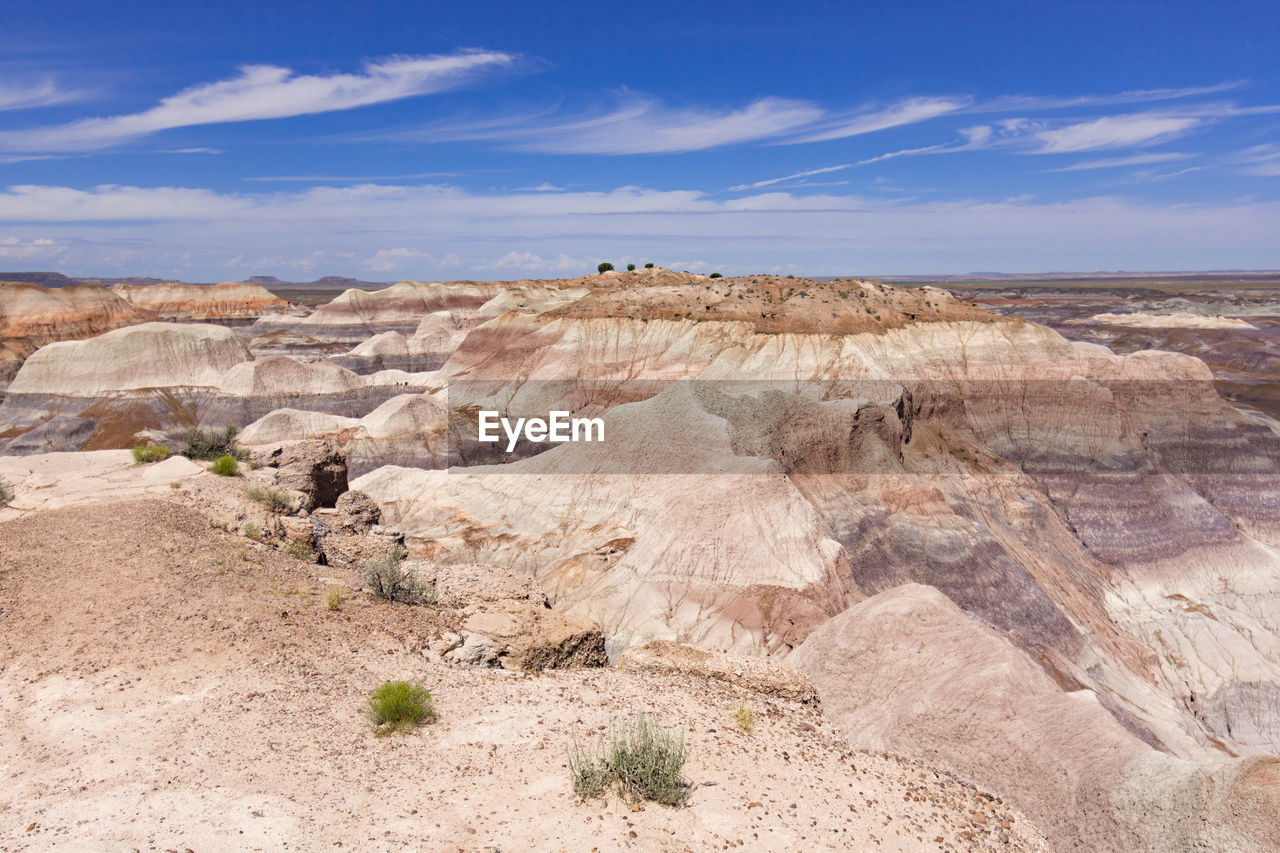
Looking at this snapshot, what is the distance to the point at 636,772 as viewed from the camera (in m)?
6.77

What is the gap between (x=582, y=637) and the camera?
1162 cm

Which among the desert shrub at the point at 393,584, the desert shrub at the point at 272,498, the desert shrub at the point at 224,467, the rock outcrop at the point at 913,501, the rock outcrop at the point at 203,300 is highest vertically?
the rock outcrop at the point at 203,300

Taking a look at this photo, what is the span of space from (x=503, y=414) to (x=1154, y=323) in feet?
291

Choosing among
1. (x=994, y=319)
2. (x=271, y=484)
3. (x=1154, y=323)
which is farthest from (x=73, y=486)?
(x=1154, y=323)

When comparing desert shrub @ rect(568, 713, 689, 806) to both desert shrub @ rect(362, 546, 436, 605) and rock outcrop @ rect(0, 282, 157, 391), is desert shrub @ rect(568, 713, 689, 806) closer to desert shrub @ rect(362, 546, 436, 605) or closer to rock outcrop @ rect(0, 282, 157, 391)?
desert shrub @ rect(362, 546, 436, 605)

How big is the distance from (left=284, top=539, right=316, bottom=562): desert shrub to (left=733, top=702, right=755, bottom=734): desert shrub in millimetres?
8029

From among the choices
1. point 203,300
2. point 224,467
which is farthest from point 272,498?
point 203,300

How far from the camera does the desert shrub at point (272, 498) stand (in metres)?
A: 13.8

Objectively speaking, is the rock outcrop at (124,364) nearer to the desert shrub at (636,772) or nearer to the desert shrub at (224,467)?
the desert shrub at (224,467)

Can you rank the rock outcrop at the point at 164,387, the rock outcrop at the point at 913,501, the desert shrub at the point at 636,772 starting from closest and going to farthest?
the desert shrub at the point at 636,772 < the rock outcrop at the point at 913,501 < the rock outcrop at the point at 164,387

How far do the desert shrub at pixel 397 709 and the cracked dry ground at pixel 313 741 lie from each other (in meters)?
0.16

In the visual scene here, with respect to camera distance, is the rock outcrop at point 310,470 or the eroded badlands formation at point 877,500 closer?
the eroded badlands formation at point 877,500

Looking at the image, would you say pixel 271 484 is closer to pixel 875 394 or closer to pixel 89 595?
pixel 89 595

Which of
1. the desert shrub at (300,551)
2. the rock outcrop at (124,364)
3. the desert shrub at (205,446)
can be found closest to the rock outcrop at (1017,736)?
the desert shrub at (300,551)
